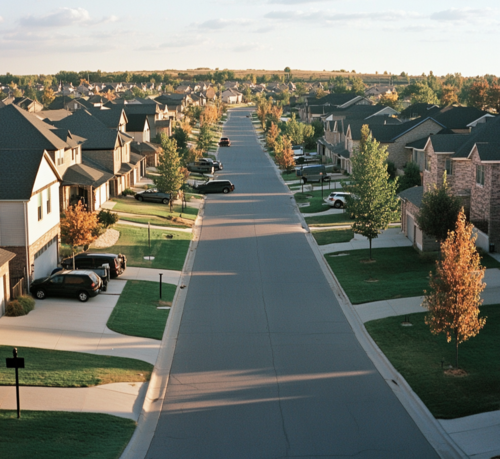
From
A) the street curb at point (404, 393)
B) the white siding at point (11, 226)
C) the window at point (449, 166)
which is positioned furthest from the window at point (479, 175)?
the white siding at point (11, 226)

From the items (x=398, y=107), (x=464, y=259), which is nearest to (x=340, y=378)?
(x=464, y=259)

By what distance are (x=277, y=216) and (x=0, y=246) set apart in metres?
28.7

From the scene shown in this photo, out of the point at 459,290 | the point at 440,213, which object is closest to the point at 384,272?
the point at 440,213

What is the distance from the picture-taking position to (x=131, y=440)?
1752 centimetres

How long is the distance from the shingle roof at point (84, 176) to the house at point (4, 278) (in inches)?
703

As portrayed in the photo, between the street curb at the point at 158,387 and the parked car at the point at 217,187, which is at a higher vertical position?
the parked car at the point at 217,187

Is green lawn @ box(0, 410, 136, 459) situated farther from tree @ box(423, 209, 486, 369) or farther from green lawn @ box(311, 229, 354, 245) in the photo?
green lawn @ box(311, 229, 354, 245)

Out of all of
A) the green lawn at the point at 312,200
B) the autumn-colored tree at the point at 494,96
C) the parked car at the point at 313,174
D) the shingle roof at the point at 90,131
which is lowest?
the green lawn at the point at 312,200

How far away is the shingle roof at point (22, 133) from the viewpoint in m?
43.7

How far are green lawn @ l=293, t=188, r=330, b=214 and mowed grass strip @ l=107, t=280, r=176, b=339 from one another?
2654 centimetres

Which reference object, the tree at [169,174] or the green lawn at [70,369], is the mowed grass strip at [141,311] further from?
the tree at [169,174]

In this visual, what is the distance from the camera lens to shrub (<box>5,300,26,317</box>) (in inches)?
1124

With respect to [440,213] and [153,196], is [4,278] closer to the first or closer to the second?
[440,213]

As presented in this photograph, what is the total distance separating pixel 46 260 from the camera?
3559 centimetres
